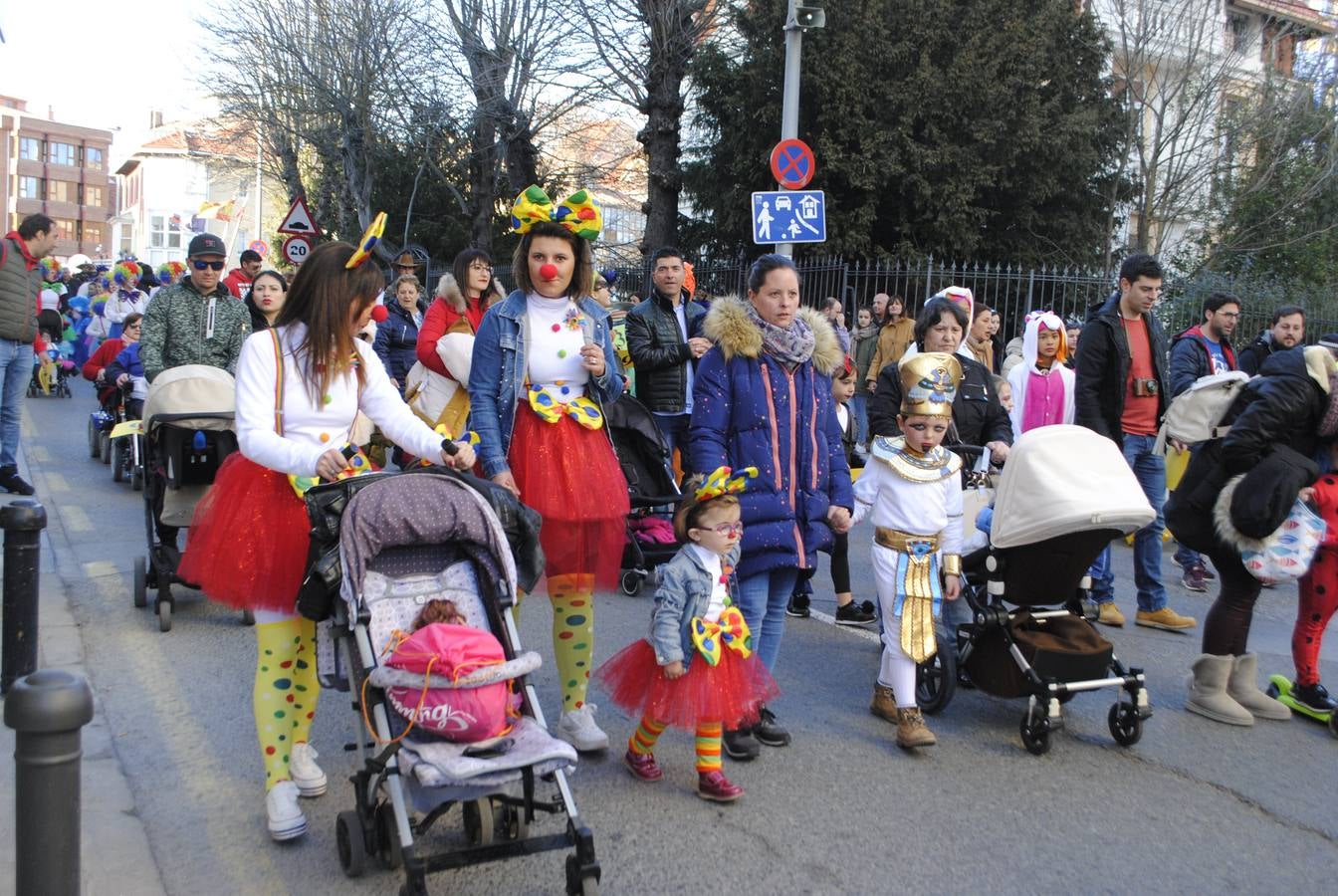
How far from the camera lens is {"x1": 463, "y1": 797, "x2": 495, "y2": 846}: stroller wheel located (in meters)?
3.51

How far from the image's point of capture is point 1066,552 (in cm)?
508

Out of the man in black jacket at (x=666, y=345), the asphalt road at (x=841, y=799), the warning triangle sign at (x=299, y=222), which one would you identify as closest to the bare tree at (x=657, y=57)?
the warning triangle sign at (x=299, y=222)

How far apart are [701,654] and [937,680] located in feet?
5.51

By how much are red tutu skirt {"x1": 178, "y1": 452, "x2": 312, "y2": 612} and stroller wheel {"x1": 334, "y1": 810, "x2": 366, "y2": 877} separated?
2.51 feet

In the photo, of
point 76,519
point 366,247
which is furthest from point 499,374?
point 76,519

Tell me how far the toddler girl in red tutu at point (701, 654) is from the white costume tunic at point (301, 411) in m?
1.00

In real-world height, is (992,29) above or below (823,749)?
above

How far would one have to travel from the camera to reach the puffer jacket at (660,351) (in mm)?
8016

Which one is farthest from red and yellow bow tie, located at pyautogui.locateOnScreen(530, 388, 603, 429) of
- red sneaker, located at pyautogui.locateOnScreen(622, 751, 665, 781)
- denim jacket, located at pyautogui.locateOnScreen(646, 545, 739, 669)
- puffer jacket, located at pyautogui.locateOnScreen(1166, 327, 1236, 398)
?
puffer jacket, located at pyautogui.locateOnScreen(1166, 327, 1236, 398)

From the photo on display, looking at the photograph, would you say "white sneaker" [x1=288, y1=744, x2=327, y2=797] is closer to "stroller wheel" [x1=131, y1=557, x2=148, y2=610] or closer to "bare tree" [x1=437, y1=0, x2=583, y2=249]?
"stroller wheel" [x1=131, y1=557, x2=148, y2=610]

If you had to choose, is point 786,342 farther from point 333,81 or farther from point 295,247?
point 333,81

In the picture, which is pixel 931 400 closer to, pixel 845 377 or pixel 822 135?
pixel 845 377

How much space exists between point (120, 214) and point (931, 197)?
109 m

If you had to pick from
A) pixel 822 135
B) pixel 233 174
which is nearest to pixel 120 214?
pixel 233 174
